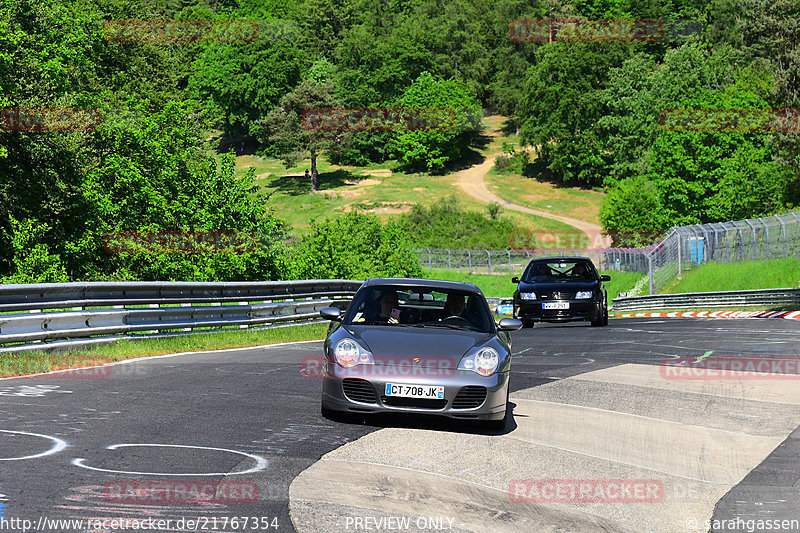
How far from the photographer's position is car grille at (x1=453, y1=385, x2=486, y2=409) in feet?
27.8

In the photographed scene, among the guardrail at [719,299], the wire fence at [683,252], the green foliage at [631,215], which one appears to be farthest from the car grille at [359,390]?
the green foliage at [631,215]

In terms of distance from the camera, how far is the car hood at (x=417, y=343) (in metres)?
8.62

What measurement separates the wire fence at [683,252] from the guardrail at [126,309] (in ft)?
82.9

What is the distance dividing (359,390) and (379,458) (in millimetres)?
1280

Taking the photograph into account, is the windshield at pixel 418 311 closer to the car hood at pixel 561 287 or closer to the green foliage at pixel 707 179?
the car hood at pixel 561 287

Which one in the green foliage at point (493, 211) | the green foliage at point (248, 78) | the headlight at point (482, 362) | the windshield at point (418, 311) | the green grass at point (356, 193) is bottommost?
the headlight at point (482, 362)

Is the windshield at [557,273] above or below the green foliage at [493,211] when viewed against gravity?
below

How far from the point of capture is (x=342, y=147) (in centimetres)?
11838

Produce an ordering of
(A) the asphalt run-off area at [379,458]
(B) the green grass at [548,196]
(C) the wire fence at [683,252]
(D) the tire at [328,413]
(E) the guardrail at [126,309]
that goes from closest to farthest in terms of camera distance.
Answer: (A) the asphalt run-off area at [379,458] < (D) the tire at [328,413] < (E) the guardrail at [126,309] < (C) the wire fence at [683,252] < (B) the green grass at [548,196]

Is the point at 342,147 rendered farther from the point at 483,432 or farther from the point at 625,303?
the point at 483,432

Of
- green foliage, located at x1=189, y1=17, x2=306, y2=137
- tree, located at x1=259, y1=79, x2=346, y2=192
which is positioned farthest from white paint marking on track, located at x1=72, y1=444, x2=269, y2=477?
green foliage, located at x1=189, y1=17, x2=306, y2=137

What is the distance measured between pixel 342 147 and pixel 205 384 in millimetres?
108388

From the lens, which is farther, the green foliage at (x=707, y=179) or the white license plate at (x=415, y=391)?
the green foliage at (x=707, y=179)

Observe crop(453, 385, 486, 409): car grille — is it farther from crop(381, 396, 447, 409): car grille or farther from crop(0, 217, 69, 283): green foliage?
crop(0, 217, 69, 283): green foliage
